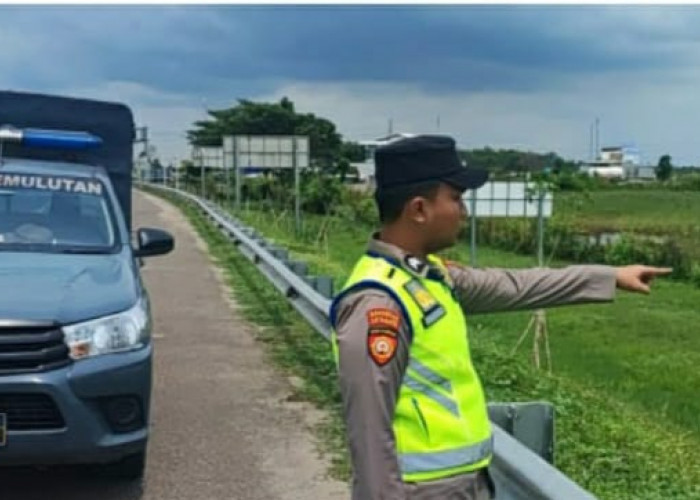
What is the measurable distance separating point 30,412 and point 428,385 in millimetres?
3055

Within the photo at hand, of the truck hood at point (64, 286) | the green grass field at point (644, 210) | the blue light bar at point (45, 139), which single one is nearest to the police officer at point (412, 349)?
the truck hood at point (64, 286)

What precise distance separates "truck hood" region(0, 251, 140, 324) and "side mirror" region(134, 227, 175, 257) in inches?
19.1

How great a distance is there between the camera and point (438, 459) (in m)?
2.61

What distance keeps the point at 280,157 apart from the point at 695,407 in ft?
65.1

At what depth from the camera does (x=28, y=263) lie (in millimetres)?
6082

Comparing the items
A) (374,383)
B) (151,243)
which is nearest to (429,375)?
(374,383)

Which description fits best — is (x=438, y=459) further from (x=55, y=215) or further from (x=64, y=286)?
(x=55, y=215)

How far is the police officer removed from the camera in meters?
2.50

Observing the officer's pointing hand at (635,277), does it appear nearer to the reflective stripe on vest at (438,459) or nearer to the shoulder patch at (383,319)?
the reflective stripe on vest at (438,459)

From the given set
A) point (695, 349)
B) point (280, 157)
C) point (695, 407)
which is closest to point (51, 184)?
point (695, 407)

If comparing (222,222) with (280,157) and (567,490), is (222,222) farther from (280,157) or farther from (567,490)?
(567,490)

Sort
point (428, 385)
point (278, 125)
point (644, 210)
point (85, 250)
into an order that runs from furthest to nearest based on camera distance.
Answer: point (278, 125) → point (644, 210) → point (85, 250) → point (428, 385)

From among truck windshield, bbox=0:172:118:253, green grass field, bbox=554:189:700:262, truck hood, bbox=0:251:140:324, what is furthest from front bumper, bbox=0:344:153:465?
green grass field, bbox=554:189:700:262

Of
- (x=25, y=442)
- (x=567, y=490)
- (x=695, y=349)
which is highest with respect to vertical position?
(x=567, y=490)
